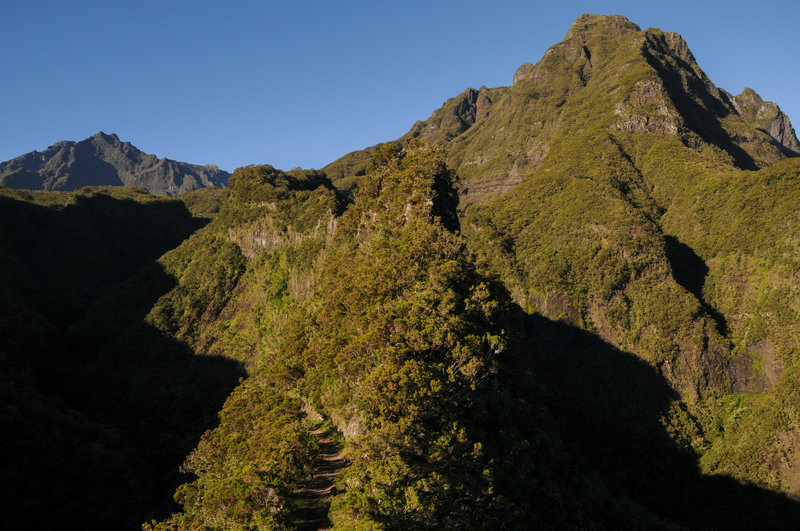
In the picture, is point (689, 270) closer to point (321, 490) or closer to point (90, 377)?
point (321, 490)

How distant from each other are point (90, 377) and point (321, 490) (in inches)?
2460

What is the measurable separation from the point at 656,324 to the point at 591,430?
28855 millimetres

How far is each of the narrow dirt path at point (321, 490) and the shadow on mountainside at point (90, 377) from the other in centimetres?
2373

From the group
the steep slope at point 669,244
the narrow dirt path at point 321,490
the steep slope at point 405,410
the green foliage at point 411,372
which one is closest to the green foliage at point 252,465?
the steep slope at point 405,410

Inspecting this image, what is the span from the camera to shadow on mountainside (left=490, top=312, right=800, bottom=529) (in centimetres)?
2943

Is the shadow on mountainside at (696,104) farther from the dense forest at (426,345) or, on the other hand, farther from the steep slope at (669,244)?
the dense forest at (426,345)

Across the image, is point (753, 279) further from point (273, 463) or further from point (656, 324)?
point (273, 463)

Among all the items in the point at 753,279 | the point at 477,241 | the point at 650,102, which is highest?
the point at 650,102

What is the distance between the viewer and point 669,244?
10231cm

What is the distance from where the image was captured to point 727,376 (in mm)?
82062

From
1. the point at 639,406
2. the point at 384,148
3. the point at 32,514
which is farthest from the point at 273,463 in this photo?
the point at 639,406

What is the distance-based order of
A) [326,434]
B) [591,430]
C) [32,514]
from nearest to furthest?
[326,434], [32,514], [591,430]

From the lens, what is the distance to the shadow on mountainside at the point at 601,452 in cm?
2943

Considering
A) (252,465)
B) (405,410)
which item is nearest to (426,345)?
(405,410)
